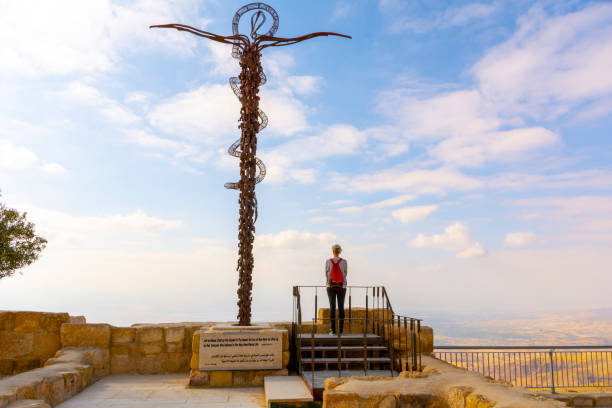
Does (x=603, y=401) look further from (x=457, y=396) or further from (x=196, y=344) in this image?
(x=196, y=344)

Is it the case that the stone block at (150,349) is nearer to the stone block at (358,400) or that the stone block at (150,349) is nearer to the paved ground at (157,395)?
the paved ground at (157,395)

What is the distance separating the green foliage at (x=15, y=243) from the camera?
14.4 meters

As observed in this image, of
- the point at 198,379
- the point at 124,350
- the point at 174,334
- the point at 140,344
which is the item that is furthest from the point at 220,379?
the point at 124,350

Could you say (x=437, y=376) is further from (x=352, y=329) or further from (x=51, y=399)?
(x=51, y=399)

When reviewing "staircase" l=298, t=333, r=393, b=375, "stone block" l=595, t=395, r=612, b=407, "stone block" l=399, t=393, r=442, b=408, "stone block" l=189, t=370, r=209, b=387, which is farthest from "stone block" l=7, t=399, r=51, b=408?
"stone block" l=595, t=395, r=612, b=407

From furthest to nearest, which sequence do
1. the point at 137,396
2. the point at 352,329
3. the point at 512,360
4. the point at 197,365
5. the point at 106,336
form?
1. the point at 512,360
2. the point at 352,329
3. the point at 106,336
4. the point at 197,365
5. the point at 137,396

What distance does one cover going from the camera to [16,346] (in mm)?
8867

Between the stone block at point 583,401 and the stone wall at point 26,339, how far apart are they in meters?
10.7

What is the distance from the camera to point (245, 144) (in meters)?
9.02

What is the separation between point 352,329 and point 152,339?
3849mm

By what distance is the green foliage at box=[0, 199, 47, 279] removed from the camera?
14445 millimetres

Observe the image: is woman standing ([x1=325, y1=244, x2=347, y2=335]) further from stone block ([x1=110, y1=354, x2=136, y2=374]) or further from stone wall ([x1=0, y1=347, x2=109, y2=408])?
stone wall ([x1=0, y1=347, x2=109, y2=408])

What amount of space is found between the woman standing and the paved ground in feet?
6.76

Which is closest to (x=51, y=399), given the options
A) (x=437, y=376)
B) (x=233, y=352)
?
(x=233, y=352)
